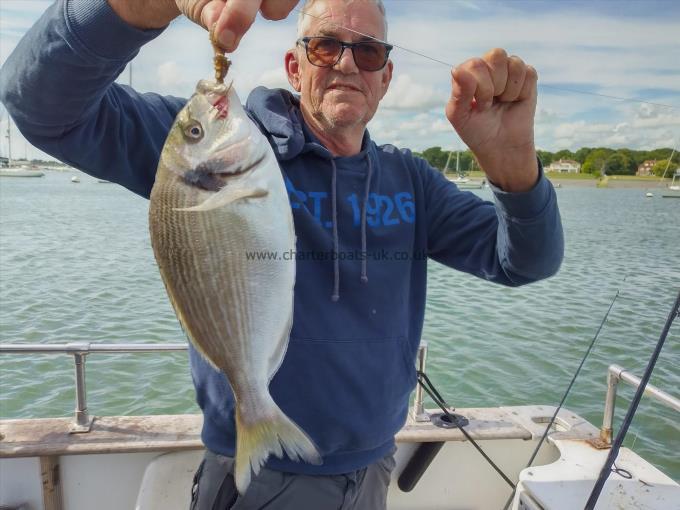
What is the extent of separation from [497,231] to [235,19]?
139cm

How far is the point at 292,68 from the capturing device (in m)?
2.38

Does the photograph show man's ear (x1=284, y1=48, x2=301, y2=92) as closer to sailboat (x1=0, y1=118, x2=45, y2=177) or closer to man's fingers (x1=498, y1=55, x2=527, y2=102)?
man's fingers (x1=498, y1=55, x2=527, y2=102)

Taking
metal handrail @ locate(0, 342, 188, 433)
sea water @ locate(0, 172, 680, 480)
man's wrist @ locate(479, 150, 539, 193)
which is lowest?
sea water @ locate(0, 172, 680, 480)

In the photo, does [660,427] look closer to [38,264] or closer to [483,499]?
[483,499]

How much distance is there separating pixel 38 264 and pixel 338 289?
1423cm

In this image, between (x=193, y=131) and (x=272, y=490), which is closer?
(x=193, y=131)

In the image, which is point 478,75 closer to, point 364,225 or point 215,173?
point 364,225

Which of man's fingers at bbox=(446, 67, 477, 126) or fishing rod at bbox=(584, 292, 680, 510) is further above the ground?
man's fingers at bbox=(446, 67, 477, 126)

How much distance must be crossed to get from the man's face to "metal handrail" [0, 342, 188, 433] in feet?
4.78

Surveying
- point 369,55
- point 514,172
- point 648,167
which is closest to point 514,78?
point 514,172

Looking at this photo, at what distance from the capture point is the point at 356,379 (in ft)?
6.45

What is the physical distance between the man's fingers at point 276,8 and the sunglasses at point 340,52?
72 cm

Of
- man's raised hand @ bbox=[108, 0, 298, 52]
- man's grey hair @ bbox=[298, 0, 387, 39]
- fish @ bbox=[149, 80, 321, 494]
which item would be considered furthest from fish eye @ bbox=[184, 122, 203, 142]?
man's grey hair @ bbox=[298, 0, 387, 39]

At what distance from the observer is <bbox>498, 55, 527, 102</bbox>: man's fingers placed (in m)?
1.68
